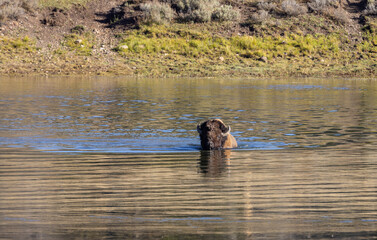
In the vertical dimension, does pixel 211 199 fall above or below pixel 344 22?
below

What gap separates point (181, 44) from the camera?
4841 centimetres

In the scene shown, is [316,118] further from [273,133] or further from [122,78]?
[122,78]

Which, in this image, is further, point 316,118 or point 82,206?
point 316,118

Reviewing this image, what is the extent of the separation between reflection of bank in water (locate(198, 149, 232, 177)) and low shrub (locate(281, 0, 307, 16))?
44.6 metres

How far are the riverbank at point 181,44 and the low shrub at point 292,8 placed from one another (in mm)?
406

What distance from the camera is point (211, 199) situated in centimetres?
806

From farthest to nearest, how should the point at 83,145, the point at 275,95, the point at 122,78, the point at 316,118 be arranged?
the point at 122,78
the point at 275,95
the point at 316,118
the point at 83,145

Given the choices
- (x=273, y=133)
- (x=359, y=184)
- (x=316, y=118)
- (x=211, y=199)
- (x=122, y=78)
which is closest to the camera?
(x=211, y=199)

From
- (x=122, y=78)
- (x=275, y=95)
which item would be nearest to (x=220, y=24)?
(x=122, y=78)

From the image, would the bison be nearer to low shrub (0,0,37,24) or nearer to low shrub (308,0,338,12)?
low shrub (0,0,37,24)

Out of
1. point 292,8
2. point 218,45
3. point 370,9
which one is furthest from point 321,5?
point 218,45

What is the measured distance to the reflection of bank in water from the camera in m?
10.5

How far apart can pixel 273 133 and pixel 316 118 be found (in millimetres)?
4115

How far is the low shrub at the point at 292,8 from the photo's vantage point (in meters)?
56.1
